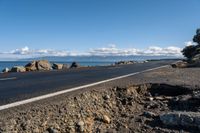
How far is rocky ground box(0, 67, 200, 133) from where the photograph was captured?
5695 mm

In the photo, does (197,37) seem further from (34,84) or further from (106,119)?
(106,119)

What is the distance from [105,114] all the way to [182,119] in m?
1.80

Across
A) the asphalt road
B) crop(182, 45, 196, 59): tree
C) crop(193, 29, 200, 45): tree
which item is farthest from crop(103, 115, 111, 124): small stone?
crop(193, 29, 200, 45): tree

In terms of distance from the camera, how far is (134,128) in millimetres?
6801

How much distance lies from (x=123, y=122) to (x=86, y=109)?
35.2 inches

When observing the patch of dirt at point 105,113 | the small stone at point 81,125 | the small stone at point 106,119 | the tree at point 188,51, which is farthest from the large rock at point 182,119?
the tree at point 188,51

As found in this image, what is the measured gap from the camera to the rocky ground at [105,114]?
18.7 ft

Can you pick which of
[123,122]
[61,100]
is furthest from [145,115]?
[61,100]

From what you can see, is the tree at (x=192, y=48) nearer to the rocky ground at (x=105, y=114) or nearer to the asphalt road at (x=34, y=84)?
the asphalt road at (x=34, y=84)

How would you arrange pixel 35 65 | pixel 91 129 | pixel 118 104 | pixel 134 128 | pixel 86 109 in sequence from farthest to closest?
pixel 35 65, pixel 118 104, pixel 86 109, pixel 134 128, pixel 91 129

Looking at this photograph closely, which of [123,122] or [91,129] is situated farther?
[123,122]

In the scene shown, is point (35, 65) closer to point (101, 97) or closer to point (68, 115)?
point (101, 97)

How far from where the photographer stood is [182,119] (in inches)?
267

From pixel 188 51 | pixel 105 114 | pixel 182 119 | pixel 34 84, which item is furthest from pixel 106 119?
pixel 188 51
